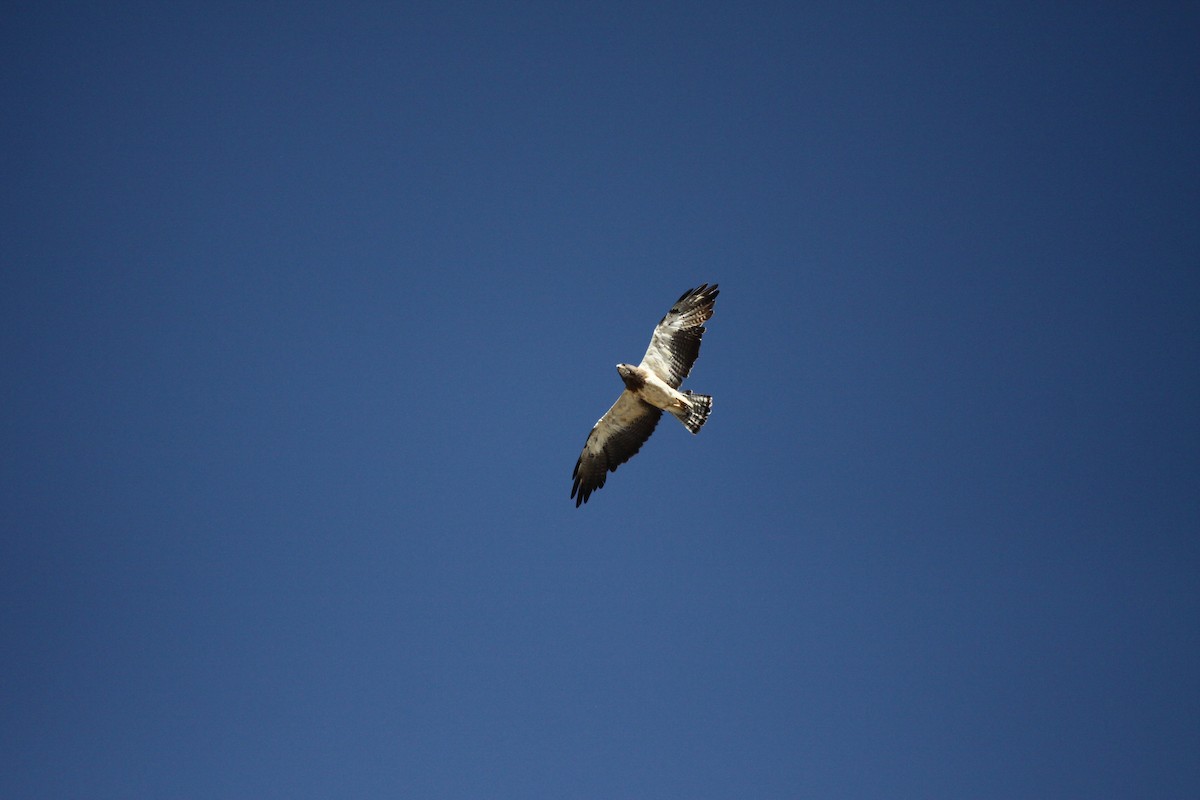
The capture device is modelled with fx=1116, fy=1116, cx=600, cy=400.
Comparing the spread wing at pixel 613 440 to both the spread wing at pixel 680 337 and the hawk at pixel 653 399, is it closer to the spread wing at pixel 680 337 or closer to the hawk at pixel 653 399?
the hawk at pixel 653 399

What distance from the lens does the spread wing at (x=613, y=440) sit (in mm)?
16781

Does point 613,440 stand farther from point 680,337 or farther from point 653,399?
point 680,337

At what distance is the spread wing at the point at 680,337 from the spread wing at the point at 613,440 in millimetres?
607

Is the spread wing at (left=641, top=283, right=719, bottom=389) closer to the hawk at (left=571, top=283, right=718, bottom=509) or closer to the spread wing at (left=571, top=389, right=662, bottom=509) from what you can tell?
the hawk at (left=571, top=283, right=718, bottom=509)

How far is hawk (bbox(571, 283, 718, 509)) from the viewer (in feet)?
Answer: 53.8

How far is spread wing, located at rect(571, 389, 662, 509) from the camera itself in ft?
55.1

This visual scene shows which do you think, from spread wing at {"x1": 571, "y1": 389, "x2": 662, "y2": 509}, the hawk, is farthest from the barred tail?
spread wing at {"x1": 571, "y1": 389, "x2": 662, "y2": 509}

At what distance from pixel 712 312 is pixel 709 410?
1.49 meters

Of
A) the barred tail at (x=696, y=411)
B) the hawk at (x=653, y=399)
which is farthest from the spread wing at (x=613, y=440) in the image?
the barred tail at (x=696, y=411)

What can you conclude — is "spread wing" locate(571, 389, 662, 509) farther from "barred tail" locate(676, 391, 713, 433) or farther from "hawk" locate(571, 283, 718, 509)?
"barred tail" locate(676, 391, 713, 433)

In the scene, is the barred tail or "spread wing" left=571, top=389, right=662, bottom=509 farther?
"spread wing" left=571, top=389, right=662, bottom=509

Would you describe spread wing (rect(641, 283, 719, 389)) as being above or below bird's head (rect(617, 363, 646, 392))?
above

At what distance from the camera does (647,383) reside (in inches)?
640

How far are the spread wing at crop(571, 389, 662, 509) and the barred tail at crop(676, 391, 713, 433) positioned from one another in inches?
22.3
